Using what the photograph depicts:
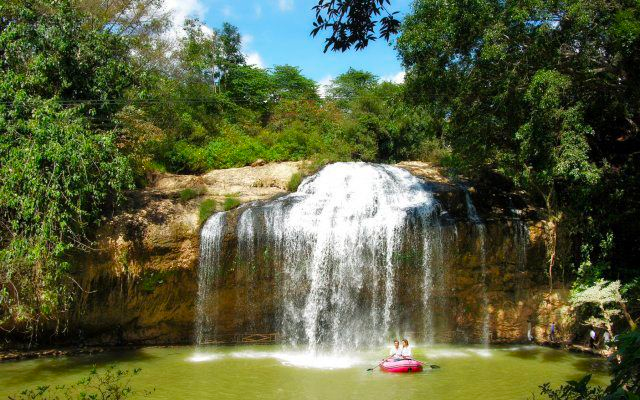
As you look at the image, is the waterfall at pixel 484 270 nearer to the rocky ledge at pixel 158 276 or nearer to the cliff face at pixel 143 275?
the rocky ledge at pixel 158 276

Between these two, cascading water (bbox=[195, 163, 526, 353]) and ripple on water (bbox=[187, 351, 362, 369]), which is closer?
ripple on water (bbox=[187, 351, 362, 369])

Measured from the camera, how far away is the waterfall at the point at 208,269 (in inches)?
575

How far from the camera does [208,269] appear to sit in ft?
48.1

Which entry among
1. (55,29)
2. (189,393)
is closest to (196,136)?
(55,29)

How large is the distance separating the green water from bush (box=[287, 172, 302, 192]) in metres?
5.40

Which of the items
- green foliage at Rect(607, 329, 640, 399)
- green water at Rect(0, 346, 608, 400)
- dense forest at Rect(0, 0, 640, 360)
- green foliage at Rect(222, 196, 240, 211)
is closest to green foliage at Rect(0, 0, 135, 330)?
dense forest at Rect(0, 0, 640, 360)

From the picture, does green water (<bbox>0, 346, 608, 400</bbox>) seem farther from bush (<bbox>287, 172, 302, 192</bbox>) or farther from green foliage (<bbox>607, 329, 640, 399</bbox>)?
green foliage (<bbox>607, 329, 640, 399</bbox>)

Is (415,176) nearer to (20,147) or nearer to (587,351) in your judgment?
(587,351)

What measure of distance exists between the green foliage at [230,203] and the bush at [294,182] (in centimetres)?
216

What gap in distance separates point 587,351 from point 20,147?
15.4 meters

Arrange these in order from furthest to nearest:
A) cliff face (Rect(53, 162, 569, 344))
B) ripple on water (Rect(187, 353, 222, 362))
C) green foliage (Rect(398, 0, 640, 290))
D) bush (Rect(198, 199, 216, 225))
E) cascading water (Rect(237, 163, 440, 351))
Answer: bush (Rect(198, 199, 216, 225)) < cascading water (Rect(237, 163, 440, 351)) < cliff face (Rect(53, 162, 569, 344)) < ripple on water (Rect(187, 353, 222, 362)) < green foliage (Rect(398, 0, 640, 290))

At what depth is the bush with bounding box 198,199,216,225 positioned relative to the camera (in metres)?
14.8

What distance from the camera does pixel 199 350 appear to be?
1431cm

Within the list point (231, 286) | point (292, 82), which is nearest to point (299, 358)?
point (231, 286)
